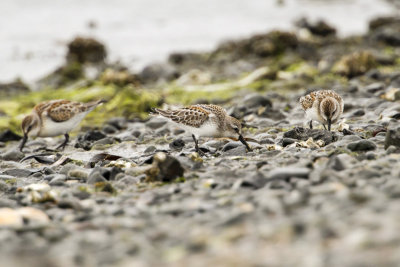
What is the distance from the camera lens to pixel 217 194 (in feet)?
15.6

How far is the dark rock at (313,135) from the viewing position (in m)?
7.07

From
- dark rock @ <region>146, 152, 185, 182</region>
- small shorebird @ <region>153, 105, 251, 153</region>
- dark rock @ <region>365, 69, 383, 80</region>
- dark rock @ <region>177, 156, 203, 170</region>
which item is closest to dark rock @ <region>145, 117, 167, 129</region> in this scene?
small shorebird @ <region>153, 105, 251, 153</region>

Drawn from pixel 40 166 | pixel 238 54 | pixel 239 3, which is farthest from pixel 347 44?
pixel 40 166

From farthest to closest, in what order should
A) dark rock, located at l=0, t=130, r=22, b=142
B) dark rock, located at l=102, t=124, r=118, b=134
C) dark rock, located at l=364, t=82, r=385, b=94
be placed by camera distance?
dark rock, located at l=364, t=82, r=385, b=94
dark rock, located at l=102, t=124, r=118, b=134
dark rock, located at l=0, t=130, r=22, b=142

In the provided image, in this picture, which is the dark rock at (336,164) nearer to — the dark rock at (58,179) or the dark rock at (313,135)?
the dark rock at (313,135)

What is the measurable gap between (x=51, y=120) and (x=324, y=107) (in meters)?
4.63

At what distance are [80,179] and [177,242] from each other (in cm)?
290

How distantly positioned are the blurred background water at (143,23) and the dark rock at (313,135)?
14900 millimetres

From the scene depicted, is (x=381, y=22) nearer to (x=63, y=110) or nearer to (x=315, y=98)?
(x=315, y=98)

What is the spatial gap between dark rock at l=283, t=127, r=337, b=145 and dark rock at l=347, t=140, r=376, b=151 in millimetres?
1006

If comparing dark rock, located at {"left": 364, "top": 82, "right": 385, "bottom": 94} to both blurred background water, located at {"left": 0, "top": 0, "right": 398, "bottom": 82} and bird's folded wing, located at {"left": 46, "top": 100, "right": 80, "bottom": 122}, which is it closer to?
bird's folded wing, located at {"left": 46, "top": 100, "right": 80, "bottom": 122}

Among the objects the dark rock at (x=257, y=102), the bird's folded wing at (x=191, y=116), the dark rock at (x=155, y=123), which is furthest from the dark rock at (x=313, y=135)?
the dark rock at (x=155, y=123)

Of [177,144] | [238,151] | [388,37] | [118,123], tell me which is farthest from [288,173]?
[388,37]

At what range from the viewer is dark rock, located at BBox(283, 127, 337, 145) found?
7.07 meters
